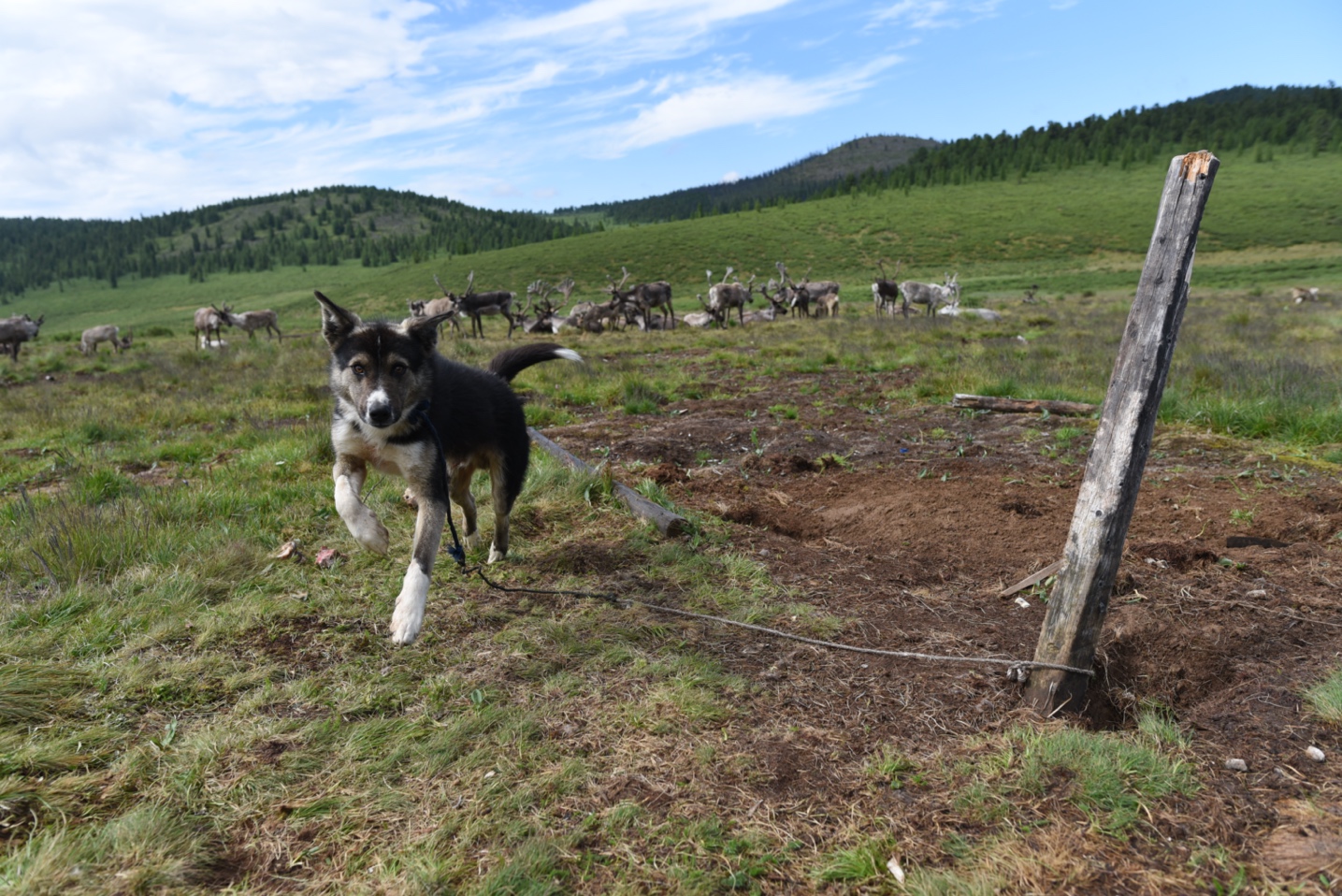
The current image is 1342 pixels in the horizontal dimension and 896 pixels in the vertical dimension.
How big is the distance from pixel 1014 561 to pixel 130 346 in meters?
32.3

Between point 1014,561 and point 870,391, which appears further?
point 870,391

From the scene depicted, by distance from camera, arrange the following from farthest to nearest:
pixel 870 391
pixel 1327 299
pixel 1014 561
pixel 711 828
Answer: pixel 1327 299 → pixel 870 391 → pixel 1014 561 → pixel 711 828

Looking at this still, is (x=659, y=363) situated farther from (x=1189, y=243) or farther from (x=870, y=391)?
(x=1189, y=243)

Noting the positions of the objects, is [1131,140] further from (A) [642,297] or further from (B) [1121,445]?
(B) [1121,445]

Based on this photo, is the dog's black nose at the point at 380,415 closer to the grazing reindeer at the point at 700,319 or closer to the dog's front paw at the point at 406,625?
the dog's front paw at the point at 406,625

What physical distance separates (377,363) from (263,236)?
496 feet

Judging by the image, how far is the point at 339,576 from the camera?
15.3ft

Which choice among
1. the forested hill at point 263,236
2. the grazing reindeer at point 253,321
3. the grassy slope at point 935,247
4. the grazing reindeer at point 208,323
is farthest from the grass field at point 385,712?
the forested hill at point 263,236

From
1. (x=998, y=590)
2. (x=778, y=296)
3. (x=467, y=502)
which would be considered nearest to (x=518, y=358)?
(x=467, y=502)

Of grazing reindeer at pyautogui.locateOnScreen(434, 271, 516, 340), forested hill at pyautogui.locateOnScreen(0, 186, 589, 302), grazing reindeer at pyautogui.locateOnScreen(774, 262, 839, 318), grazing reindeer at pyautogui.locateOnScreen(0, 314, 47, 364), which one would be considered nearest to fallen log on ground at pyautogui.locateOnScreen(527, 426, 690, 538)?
grazing reindeer at pyautogui.locateOnScreen(434, 271, 516, 340)

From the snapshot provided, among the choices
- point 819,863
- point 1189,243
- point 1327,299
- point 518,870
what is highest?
point 1189,243

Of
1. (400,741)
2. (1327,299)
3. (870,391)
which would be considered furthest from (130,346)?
(1327,299)

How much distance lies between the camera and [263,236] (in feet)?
426

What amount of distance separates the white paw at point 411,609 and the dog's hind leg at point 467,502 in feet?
4.53
